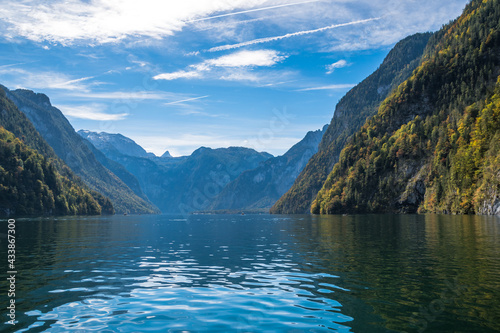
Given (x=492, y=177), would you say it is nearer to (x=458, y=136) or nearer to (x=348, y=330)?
(x=458, y=136)

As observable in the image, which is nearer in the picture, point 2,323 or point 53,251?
point 2,323

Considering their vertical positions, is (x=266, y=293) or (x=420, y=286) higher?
(x=420, y=286)

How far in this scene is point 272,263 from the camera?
3284cm

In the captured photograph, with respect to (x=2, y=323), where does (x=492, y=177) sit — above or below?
above

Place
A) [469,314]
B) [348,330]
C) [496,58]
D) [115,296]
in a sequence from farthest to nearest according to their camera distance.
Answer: [496,58] → [115,296] → [469,314] → [348,330]

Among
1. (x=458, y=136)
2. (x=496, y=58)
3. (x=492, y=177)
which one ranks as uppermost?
(x=496, y=58)

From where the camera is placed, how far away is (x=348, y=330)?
15.0 meters

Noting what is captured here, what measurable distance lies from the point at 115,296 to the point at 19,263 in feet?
53.4

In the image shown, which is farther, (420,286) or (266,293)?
(420,286)

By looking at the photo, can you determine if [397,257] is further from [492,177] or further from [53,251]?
[492,177]

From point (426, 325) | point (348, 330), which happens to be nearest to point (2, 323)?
point (348, 330)

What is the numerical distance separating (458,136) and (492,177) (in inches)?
2127

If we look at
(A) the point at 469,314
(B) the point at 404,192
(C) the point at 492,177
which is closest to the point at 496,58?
(B) the point at 404,192

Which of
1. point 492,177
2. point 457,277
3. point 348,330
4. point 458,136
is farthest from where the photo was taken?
point 458,136
